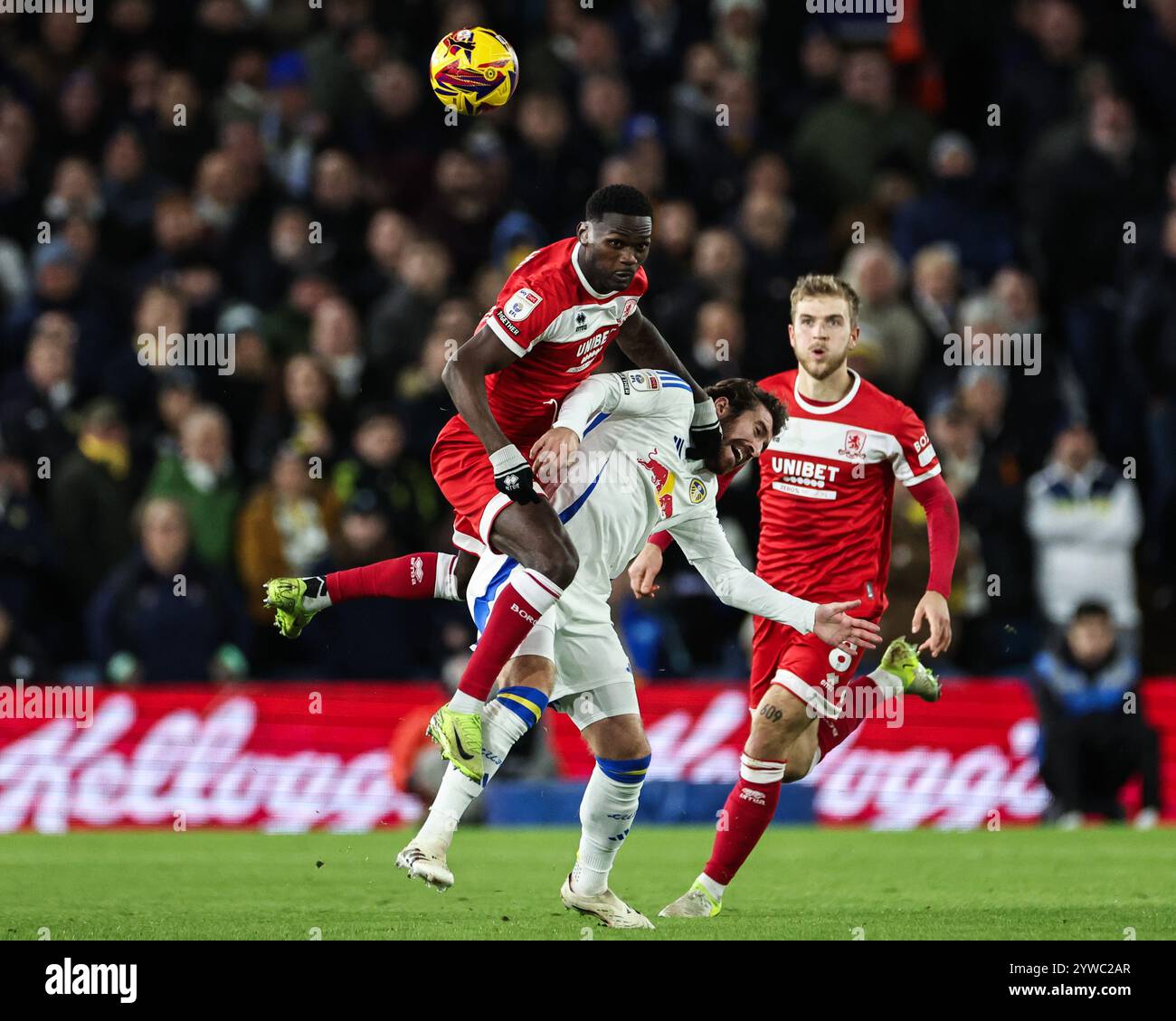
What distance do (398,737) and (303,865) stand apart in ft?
7.77

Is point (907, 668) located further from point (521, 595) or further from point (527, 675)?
point (521, 595)

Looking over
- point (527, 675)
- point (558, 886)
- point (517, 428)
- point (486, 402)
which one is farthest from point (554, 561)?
point (558, 886)

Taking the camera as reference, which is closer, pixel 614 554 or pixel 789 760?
pixel 614 554

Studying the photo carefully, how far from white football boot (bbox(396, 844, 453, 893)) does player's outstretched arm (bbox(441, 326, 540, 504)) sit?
1409mm

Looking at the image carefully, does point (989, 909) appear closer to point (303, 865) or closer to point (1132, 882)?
point (1132, 882)

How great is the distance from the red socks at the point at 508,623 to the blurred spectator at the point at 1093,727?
5.93m

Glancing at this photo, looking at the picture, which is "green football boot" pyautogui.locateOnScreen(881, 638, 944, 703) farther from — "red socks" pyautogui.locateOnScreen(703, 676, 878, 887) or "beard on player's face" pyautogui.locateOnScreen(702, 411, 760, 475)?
"beard on player's face" pyautogui.locateOnScreen(702, 411, 760, 475)

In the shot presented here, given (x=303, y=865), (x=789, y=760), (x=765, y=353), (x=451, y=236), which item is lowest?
(x=303, y=865)

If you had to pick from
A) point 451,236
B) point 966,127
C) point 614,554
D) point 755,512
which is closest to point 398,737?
point 755,512

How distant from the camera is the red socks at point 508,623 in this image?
311 inches

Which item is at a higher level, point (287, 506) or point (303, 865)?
point (287, 506)

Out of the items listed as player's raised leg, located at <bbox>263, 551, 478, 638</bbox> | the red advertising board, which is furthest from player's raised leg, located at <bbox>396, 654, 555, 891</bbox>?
the red advertising board

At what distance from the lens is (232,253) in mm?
15234

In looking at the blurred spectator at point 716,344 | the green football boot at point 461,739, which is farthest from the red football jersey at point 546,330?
the blurred spectator at point 716,344
